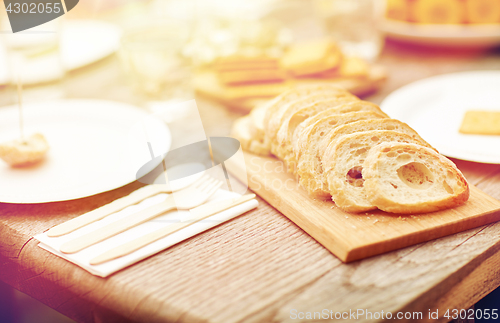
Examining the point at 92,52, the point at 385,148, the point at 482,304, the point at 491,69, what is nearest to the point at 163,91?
the point at 92,52

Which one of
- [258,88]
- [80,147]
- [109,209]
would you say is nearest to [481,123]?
[258,88]

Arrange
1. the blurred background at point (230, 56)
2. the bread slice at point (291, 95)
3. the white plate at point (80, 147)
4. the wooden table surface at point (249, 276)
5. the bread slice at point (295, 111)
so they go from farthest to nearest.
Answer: the blurred background at point (230, 56) < the bread slice at point (291, 95) < the bread slice at point (295, 111) < the white plate at point (80, 147) < the wooden table surface at point (249, 276)

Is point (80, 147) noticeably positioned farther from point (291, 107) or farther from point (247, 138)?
point (291, 107)

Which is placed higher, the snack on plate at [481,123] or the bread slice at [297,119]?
the bread slice at [297,119]


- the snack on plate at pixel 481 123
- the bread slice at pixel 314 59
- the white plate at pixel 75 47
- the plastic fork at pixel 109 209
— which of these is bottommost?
the snack on plate at pixel 481 123

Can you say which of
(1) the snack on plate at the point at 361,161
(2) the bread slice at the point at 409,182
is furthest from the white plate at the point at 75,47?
(2) the bread slice at the point at 409,182

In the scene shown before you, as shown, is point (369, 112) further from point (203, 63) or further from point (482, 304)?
point (203, 63)

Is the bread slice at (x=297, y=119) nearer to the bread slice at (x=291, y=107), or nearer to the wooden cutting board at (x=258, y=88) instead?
the bread slice at (x=291, y=107)
